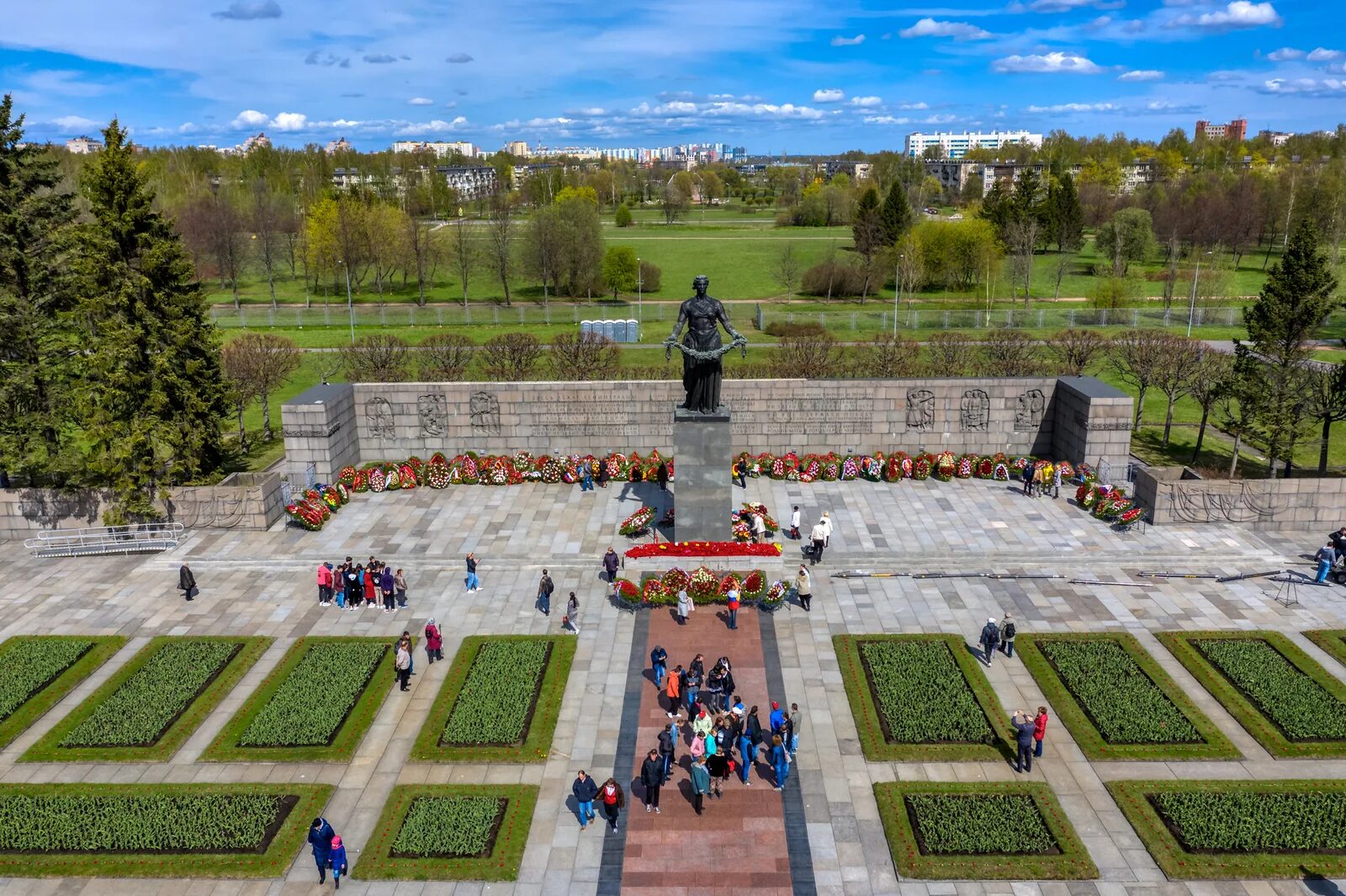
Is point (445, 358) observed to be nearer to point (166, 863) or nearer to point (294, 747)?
point (294, 747)

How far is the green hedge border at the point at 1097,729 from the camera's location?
17469 millimetres

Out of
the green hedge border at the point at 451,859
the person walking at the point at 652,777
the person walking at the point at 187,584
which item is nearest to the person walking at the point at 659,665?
the person walking at the point at 652,777

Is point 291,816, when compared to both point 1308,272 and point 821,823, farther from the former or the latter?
point 1308,272

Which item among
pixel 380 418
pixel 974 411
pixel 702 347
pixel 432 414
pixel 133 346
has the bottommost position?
pixel 380 418

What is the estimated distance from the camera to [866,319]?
219 feet

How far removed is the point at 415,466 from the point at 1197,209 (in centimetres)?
10264

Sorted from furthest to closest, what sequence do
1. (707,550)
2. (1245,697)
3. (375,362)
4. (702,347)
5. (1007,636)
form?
(375,362) → (707,550) → (702,347) → (1007,636) → (1245,697)

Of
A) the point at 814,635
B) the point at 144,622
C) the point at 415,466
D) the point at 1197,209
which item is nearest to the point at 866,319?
the point at 415,466

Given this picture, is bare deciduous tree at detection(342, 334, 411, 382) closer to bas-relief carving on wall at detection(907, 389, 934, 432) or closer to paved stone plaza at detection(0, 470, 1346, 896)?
paved stone plaza at detection(0, 470, 1346, 896)

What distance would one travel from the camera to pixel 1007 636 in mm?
20516

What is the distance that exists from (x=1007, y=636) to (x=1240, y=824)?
5.87 m

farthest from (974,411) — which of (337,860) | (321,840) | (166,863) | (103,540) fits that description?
(103,540)

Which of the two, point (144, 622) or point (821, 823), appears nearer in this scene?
point (821, 823)

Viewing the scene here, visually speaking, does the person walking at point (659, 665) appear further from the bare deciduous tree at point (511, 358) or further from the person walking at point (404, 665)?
the bare deciduous tree at point (511, 358)
